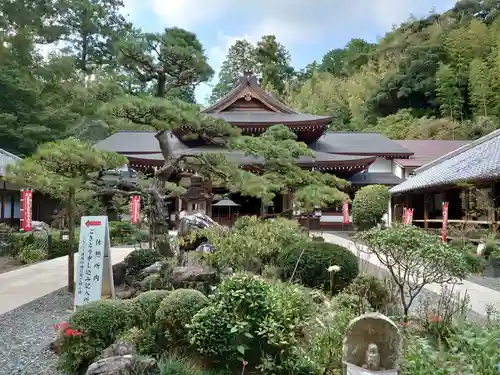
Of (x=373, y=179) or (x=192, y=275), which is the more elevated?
Result: (x=373, y=179)

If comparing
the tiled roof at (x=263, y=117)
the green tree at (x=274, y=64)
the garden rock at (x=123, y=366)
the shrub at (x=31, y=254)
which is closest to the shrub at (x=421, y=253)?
the garden rock at (x=123, y=366)

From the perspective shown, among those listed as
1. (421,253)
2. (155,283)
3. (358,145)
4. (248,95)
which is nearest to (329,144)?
(358,145)

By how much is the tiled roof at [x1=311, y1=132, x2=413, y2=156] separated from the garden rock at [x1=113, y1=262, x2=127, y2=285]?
1814cm

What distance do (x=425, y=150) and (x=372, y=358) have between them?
27.2 metres

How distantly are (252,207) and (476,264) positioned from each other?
13618 mm

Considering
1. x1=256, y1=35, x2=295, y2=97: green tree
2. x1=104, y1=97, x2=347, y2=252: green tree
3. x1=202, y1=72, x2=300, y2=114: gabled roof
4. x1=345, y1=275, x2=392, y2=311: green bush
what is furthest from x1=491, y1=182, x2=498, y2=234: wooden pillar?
x1=256, y1=35, x2=295, y2=97: green tree

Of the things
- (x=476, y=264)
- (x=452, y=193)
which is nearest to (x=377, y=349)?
(x=476, y=264)

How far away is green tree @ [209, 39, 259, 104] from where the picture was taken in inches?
2012

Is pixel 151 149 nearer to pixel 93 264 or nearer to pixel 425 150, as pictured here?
pixel 425 150

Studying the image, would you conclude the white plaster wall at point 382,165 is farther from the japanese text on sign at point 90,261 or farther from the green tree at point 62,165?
the japanese text on sign at point 90,261

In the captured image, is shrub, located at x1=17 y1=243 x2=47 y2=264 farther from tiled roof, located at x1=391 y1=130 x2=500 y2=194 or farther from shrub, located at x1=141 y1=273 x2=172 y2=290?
tiled roof, located at x1=391 y1=130 x2=500 y2=194

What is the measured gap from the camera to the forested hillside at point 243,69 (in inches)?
327

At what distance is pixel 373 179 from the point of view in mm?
23500

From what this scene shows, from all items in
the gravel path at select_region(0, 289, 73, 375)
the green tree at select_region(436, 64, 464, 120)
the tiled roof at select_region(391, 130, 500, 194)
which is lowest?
the gravel path at select_region(0, 289, 73, 375)
